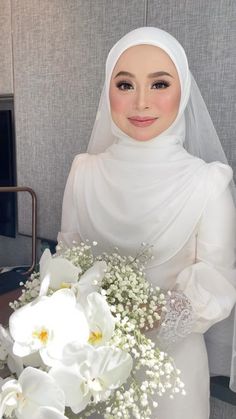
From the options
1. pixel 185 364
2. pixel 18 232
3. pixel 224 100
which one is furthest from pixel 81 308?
pixel 18 232

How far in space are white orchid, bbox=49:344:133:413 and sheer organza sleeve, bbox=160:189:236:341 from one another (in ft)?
0.77

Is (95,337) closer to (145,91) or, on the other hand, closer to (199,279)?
(199,279)

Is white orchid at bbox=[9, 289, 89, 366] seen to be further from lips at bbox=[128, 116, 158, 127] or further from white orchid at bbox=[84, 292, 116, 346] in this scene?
lips at bbox=[128, 116, 158, 127]

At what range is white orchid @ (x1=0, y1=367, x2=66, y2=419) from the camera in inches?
22.2

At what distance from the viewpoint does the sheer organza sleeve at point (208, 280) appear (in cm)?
82

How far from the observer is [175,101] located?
3.01 ft

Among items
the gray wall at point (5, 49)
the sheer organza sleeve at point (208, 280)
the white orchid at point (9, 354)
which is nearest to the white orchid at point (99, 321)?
the white orchid at point (9, 354)

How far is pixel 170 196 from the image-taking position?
Answer: 0.92m

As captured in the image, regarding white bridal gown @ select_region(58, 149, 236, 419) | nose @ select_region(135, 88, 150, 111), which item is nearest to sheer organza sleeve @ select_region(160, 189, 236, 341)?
white bridal gown @ select_region(58, 149, 236, 419)

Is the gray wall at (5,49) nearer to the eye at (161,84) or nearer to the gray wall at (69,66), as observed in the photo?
the gray wall at (69,66)

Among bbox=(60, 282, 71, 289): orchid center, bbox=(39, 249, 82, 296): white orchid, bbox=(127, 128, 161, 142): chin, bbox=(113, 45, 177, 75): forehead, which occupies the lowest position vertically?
bbox=(60, 282, 71, 289): orchid center

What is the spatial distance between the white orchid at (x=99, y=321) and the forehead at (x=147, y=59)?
1.72 feet

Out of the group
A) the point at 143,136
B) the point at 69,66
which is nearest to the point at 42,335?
the point at 143,136

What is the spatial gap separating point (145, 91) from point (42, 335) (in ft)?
1.84
